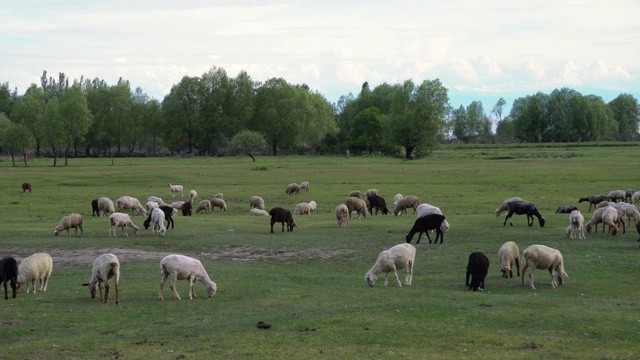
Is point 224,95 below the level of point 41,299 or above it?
above

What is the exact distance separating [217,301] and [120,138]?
13551 cm

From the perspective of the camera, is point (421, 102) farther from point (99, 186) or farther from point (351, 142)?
point (99, 186)

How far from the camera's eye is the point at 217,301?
724 inches

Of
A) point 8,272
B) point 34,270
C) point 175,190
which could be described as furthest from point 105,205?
point 8,272

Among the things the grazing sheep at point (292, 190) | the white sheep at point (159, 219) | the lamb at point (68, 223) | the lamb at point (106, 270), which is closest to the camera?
the lamb at point (106, 270)

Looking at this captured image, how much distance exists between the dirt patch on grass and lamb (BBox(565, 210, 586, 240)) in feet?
31.6

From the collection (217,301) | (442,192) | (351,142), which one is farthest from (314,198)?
(351,142)

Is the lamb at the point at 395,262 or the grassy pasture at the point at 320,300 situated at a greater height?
the lamb at the point at 395,262

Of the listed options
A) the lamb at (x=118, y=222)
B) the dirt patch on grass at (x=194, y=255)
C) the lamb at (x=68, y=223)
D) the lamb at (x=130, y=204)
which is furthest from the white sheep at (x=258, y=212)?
the dirt patch on grass at (x=194, y=255)

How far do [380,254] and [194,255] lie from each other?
31.4 ft

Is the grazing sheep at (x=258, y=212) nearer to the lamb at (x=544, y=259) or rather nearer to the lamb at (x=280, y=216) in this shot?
the lamb at (x=280, y=216)

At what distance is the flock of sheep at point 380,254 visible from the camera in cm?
1870

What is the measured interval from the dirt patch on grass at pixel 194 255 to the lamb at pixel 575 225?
9.62 metres

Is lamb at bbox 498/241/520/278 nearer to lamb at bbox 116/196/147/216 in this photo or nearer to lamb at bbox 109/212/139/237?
lamb at bbox 109/212/139/237
